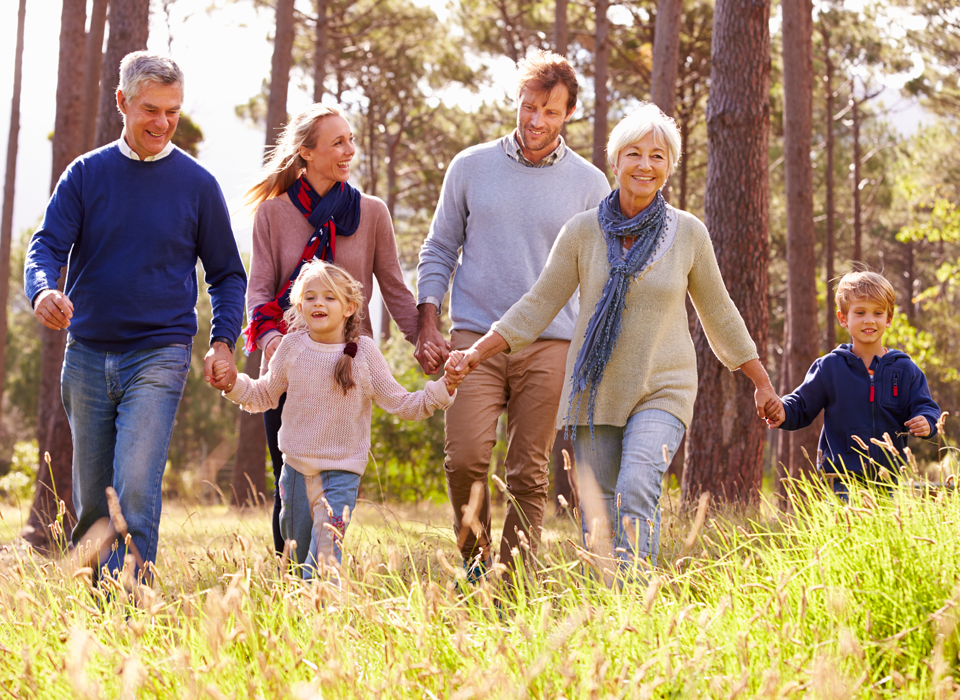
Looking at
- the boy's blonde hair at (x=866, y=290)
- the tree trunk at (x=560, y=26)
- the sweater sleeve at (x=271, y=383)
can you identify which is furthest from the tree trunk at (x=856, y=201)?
the sweater sleeve at (x=271, y=383)

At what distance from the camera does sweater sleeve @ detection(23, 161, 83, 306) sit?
157 inches

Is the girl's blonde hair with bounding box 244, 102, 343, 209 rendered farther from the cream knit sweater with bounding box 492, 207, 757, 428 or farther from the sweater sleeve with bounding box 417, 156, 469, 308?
the cream knit sweater with bounding box 492, 207, 757, 428

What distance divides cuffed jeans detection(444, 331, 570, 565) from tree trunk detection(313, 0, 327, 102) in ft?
43.3

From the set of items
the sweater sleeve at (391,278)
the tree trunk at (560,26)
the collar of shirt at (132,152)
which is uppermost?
the tree trunk at (560,26)

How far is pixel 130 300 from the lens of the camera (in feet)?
13.8

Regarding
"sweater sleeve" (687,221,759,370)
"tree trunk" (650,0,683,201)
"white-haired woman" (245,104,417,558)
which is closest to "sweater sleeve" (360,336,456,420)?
"white-haired woman" (245,104,417,558)

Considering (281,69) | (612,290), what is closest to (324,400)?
(612,290)

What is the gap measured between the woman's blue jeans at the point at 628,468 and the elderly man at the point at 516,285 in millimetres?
609

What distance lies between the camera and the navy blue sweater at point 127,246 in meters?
4.20

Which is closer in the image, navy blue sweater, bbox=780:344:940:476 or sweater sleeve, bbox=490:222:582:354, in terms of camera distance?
sweater sleeve, bbox=490:222:582:354

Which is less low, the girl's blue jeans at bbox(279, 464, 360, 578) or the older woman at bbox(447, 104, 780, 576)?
the older woman at bbox(447, 104, 780, 576)

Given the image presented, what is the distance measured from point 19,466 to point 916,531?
3299 centimetres

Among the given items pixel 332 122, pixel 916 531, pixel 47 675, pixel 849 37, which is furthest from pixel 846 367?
pixel 849 37

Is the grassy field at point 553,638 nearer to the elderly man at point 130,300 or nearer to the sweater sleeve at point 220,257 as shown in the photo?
the elderly man at point 130,300
